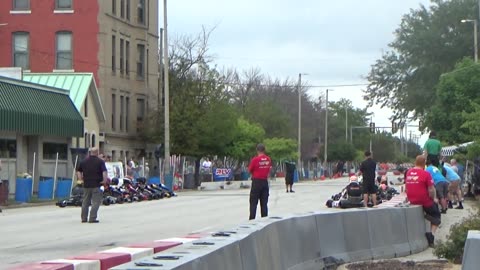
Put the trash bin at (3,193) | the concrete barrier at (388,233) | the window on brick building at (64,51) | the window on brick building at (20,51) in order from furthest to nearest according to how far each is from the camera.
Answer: the window on brick building at (20,51), the window on brick building at (64,51), the trash bin at (3,193), the concrete barrier at (388,233)

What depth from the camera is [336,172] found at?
96188 mm

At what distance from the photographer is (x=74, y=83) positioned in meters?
50.2

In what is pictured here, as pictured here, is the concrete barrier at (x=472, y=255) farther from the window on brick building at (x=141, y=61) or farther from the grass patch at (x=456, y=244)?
the window on brick building at (x=141, y=61)

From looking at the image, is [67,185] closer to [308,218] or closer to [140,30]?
[140,30]

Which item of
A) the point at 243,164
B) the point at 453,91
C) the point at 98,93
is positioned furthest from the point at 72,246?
the point at 243,164

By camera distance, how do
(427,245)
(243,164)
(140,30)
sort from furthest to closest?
1. (243,164)
2. (140,30)
3. (427,245)

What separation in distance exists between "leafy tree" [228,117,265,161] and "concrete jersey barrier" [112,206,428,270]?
47014 mm

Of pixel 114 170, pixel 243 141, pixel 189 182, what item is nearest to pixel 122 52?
pixel 189 182

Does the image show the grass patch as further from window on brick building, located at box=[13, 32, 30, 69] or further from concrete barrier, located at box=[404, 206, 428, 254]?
window on brick building, located at box=[13, 32, 30, 69]

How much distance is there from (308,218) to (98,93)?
39744 millimetres

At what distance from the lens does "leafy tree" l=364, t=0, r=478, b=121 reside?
2542 inches

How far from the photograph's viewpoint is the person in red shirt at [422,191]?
1797cm

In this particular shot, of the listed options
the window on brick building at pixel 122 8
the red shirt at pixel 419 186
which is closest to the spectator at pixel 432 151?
the red shirt at pixel 419 186

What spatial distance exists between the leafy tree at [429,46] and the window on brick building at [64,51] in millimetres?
23587
